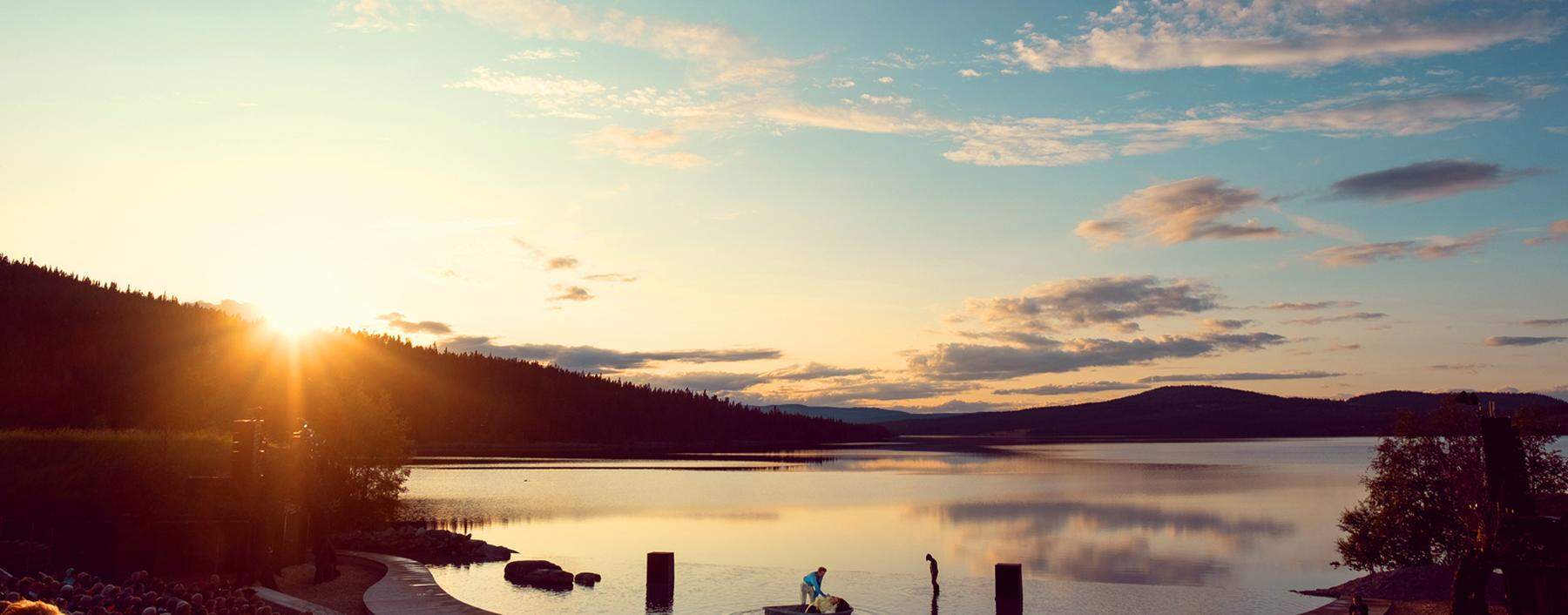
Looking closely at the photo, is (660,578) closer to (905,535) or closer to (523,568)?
(523,568)

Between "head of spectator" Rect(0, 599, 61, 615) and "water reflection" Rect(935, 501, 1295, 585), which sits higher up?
"head of spectator" Rect(0, 599, 61, 615)

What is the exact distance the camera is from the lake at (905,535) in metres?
40.5

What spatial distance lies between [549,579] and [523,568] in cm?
251

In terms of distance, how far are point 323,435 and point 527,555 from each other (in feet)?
39.2

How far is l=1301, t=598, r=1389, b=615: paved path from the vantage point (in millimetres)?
32719

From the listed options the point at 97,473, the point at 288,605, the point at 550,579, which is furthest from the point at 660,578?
the point at 97,473

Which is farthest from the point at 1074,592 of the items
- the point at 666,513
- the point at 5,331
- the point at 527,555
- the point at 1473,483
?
the point at 5,331

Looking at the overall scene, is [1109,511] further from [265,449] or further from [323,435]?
[265,449]

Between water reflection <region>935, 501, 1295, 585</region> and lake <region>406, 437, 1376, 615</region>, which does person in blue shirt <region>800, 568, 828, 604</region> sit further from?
water reflection <region>935, 501, 1295, 585</region>

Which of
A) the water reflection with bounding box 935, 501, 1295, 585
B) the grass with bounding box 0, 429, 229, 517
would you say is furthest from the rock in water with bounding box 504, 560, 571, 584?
the water reflection with bounding box 935, 501, 1295, 585

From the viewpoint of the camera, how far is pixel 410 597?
32.9m

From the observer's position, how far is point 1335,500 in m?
98.0

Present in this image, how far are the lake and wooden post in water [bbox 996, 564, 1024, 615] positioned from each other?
3.48 ft

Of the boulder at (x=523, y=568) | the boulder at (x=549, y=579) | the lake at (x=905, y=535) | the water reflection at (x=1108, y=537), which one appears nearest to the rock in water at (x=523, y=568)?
the boulder at (x=523, y=568)
